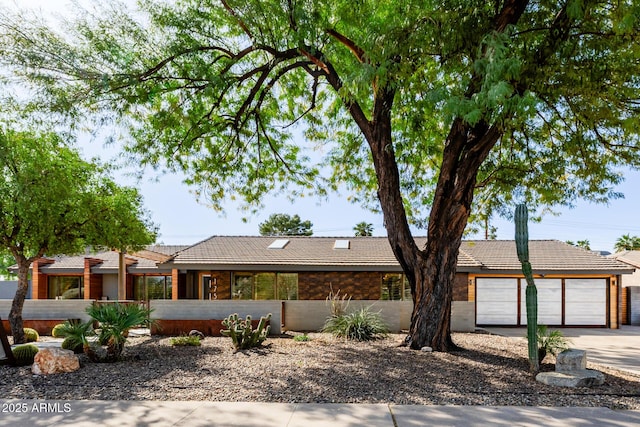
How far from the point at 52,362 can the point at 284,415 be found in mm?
4511

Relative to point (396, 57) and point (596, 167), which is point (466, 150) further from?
point (596, 167)

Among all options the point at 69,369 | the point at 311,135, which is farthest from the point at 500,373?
the point at 311,135

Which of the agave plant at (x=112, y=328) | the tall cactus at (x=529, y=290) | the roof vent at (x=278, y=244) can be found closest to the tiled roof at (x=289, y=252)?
the roof vent at (x=278, y=244)

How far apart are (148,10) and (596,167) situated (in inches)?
394

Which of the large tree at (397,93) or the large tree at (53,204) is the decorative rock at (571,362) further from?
the large tree at (53,204)

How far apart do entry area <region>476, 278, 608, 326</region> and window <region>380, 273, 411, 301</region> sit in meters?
2.66

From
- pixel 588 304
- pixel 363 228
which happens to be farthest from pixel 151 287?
pixel 363 228

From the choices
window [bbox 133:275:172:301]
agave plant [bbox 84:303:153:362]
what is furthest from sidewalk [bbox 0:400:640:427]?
window [bbox 133:275:172:301]

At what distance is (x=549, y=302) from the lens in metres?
17.5

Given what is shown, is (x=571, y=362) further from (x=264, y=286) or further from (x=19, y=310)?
(x=19, y=310)

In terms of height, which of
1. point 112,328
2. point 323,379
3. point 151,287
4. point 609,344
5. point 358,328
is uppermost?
point 112,328

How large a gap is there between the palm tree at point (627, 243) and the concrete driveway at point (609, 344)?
2205 cm

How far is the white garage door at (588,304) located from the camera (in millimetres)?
17266

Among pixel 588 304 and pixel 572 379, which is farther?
pixel 588 304
